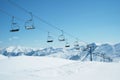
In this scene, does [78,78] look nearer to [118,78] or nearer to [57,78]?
[57,78]

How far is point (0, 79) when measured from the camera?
1486 centimetres

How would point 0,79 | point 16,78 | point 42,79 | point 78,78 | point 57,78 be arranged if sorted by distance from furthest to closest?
point 78,78, point 57,78, point 42,79, point 16,78, point 0,79

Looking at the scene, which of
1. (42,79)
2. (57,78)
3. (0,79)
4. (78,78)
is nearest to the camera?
(0,79)

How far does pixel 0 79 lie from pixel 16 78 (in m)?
1.62

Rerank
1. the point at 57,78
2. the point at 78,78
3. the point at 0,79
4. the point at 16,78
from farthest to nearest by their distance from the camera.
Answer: the point at 78,78 → the point at 57,78 → the point at 16,78 → the point at 0,79

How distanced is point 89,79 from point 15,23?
965 centimetres

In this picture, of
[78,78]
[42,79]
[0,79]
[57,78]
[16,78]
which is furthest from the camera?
[78,78]

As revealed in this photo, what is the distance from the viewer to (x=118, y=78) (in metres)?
20.6

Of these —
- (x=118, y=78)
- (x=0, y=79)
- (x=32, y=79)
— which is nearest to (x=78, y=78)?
(x=118, y=78)

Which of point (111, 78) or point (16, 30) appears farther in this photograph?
point (111, 78)

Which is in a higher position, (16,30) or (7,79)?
(16,30)

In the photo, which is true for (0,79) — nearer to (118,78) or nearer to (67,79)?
(67,79)

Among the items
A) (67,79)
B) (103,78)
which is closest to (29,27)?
(67,79)

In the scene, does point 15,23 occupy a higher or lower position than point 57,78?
higher
